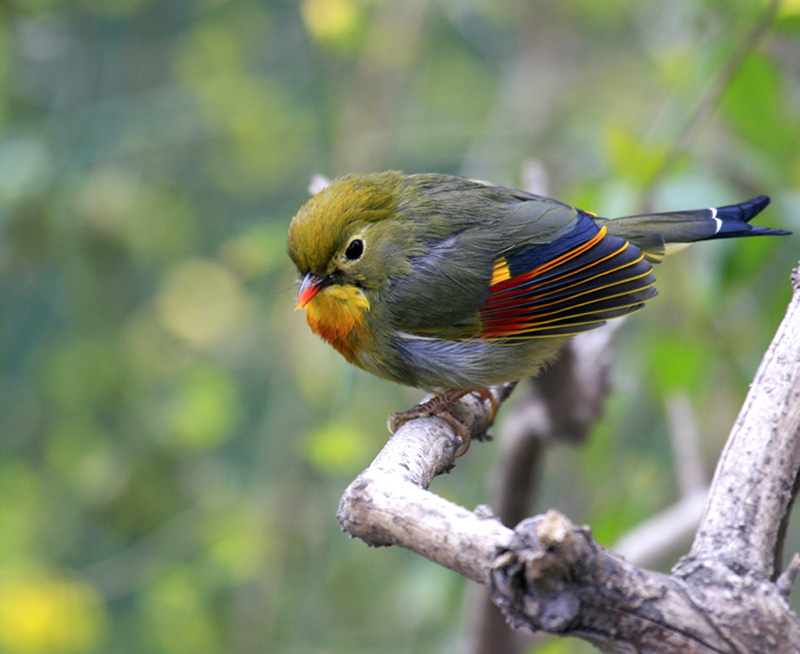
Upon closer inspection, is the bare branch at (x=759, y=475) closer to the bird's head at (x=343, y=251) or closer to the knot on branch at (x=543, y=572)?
the knot on branch at (x=543, y=572)

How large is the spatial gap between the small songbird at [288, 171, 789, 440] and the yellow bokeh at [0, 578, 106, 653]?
6.80ft

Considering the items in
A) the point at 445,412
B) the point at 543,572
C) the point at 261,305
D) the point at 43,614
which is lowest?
the point at 543,572

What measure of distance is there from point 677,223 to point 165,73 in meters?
4.00

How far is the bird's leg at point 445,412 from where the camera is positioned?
7.68 feet

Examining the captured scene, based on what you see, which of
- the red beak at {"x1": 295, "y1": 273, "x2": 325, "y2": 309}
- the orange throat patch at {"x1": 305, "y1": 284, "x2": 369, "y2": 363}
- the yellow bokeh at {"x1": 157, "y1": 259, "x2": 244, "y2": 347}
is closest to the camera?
the red beak at {"x1": 295, "y1": 273, "x2": 325, "y2": 309}

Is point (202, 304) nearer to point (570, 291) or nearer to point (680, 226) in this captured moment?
point (570, 291)

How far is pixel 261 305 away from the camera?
459cm

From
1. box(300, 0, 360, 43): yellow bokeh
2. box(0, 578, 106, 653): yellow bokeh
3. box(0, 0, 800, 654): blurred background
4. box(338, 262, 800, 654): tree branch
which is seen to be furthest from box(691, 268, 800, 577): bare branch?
box(0, 578, 106, 653): yellow bokeh

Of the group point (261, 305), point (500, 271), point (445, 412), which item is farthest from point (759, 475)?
point (261, 305)

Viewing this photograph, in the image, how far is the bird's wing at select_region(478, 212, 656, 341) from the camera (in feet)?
8.41

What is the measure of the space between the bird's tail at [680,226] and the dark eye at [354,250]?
2.65ft

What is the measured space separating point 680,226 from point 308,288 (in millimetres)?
1221

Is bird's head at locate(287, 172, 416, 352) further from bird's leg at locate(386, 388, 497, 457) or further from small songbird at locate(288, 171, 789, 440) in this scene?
bird's leg at locate(386, 388, 497, 457)

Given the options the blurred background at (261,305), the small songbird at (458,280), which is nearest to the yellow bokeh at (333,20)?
the blurred background at (261,305)
